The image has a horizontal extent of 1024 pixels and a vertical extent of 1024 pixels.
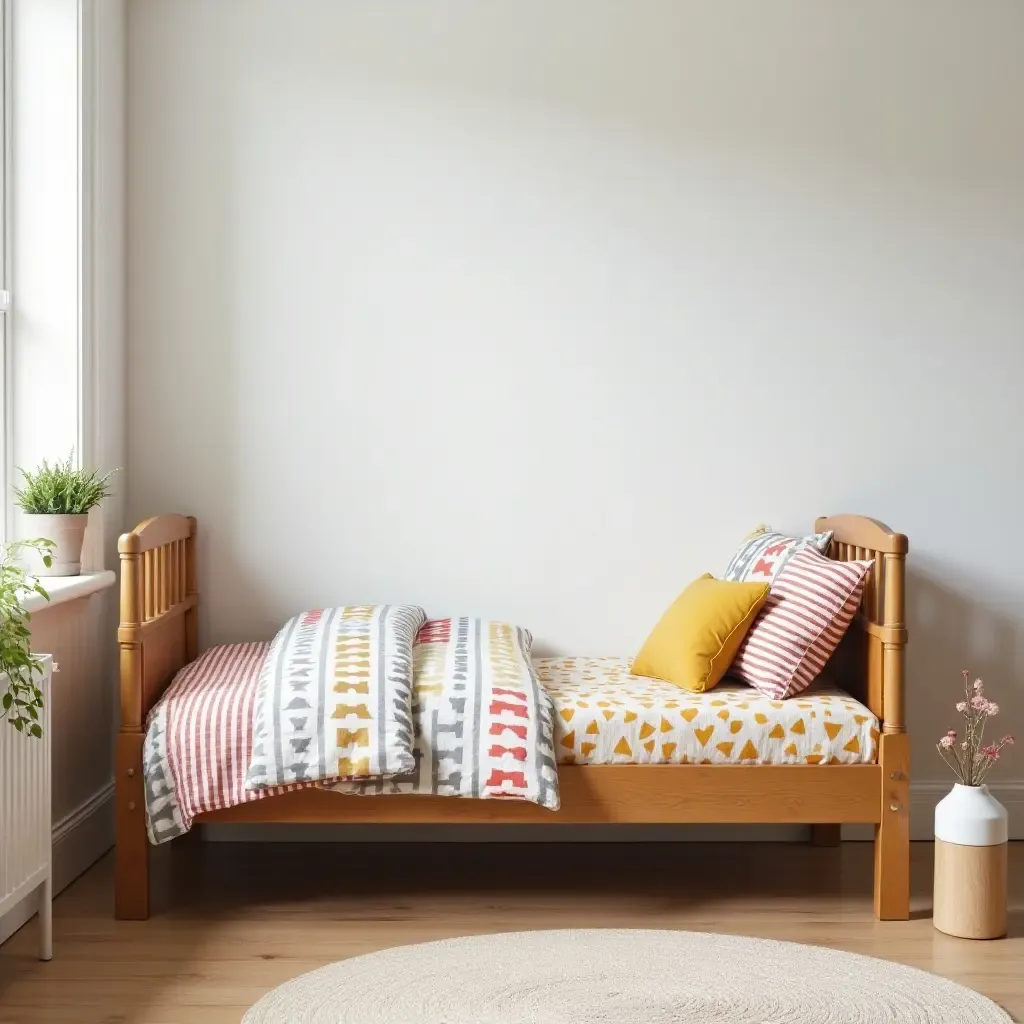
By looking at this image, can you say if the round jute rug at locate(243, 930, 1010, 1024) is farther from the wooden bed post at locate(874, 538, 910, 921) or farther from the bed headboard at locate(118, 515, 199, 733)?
the bed headboard at locate(118, 515, 199, 733)

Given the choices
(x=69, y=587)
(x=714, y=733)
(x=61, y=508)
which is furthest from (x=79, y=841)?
(x=714, y=733)

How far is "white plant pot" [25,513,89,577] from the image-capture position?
283 centimetres

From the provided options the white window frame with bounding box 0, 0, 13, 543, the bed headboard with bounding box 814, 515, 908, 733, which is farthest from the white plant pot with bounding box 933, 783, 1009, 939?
the white window frame with bounding box 0, 0, 13, 543

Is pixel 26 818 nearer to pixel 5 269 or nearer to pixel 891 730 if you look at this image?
pixel 5 269

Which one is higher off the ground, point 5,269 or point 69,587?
point 5,269

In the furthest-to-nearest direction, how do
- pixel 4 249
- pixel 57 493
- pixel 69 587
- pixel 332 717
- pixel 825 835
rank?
pixel 825 835
pixel 4 249
pixel 57 493
pixel 69 587
pixel 332 717

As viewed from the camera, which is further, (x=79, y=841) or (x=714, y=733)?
(x=79, y=841)

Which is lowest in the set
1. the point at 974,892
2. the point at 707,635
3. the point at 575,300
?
the point at 974,892

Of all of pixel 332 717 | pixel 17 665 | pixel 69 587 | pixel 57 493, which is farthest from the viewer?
pixel 57 493

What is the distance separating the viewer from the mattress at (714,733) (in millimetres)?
2621

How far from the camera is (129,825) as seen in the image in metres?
2.62

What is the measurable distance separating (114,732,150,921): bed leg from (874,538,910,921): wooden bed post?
5.28 ft

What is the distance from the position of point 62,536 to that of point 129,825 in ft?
2.30

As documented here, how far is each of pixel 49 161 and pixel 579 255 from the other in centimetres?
136
